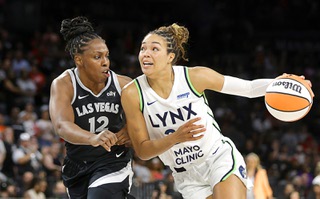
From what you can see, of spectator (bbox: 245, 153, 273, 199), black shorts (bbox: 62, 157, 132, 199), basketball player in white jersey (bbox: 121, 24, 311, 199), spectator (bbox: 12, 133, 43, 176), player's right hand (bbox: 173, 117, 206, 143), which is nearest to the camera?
player's right hand (bbox: 173, 117, 206, 143)

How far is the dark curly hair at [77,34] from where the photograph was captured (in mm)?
5301

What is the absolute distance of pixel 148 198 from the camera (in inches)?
361

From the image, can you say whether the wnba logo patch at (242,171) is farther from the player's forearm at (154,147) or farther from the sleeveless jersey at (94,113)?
the sleeveless jersey at (94,113)

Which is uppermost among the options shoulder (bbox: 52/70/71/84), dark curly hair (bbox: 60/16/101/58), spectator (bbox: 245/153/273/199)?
dark curly hair (bbox: 60/16/101/58)

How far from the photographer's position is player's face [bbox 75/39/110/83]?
523 centimetres

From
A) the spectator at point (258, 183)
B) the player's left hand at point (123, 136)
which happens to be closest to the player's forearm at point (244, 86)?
the player's left hand at point (123, 136)

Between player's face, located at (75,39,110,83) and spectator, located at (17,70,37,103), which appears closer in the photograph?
player's face, located at (75,39,110,83)

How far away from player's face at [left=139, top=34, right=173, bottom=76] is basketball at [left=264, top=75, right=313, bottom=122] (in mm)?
827

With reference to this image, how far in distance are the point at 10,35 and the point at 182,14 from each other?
5303mm

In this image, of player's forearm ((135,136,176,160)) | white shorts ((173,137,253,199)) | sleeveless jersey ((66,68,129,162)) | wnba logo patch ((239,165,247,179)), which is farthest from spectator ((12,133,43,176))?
wnba logo patch ((239,165,247,179))

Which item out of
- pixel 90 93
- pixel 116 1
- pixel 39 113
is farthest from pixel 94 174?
pixel 116 1

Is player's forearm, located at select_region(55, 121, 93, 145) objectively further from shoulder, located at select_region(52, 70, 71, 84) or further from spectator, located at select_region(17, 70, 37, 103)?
spectator, located at select_region(17, 70, 37, 103)

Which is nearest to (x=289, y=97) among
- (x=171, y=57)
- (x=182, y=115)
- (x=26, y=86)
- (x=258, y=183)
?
(x=182, y=115)

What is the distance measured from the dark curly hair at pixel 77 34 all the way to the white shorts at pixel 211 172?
128cm
